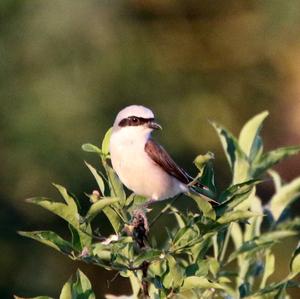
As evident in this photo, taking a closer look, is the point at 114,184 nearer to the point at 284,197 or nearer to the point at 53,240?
the point at 53,240

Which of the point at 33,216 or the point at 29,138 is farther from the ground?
the point at 29,138

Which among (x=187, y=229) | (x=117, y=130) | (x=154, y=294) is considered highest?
(x=117, y=130)

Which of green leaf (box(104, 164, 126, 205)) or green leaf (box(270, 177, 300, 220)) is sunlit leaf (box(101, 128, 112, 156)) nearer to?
green leaf (box(104, 164, 126, 205))

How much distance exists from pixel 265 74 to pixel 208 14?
65cm

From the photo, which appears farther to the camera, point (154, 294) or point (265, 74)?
point (265, 74)

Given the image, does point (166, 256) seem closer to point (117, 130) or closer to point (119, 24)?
point (117, 130)

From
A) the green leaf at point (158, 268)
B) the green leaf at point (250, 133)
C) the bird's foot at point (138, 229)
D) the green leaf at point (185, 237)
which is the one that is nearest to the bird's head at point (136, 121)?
the green leaf at point (250, 133)

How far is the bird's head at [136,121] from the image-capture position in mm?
3131

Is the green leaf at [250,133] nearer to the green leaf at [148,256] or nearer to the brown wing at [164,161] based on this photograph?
the brown wing at [164,161]

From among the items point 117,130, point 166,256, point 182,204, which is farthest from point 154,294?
point 182,204

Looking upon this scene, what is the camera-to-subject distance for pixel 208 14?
24.0 feet

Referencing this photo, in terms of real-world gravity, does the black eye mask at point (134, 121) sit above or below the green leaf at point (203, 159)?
above

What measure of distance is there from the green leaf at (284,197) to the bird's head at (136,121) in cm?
59

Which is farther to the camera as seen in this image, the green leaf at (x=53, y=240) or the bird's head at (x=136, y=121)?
the bird's head at (x=136, y=121)
